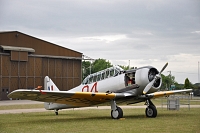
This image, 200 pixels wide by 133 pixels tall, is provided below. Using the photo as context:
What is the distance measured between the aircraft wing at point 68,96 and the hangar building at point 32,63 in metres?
33.5

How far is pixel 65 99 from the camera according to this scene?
59.6 ft

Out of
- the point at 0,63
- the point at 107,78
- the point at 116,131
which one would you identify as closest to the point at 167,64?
the point at 107,78

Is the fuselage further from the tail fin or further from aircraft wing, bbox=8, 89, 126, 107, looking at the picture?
the tail fin

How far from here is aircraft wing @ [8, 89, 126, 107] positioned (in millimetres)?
16253

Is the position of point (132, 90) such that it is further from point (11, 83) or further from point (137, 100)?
point (11, 83)

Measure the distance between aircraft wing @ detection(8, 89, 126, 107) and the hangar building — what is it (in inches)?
1319

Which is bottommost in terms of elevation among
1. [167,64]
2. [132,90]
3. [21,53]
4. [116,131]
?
[116,131]

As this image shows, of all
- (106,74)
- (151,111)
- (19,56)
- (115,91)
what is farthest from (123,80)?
(19,56)

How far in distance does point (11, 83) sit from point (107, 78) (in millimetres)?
35812

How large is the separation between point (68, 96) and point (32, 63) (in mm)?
38854

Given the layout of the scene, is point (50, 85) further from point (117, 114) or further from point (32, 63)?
point (32, 63)

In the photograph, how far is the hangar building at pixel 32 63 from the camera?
51528 millimetres

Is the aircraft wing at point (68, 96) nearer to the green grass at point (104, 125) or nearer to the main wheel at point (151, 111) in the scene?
the green grass at point (104, 125)

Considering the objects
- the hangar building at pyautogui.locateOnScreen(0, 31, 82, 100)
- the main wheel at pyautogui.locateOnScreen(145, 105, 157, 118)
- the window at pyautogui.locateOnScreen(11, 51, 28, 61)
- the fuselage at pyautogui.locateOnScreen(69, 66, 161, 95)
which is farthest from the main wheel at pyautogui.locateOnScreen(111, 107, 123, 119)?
the window at pyautogui.locateOnScreen(11, 51, 28, 61)
